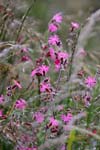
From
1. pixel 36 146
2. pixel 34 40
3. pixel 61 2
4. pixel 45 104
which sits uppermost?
pixel 61 2

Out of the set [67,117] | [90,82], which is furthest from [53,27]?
[67,117]

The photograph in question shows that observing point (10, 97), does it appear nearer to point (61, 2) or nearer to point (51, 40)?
point (51, 40)

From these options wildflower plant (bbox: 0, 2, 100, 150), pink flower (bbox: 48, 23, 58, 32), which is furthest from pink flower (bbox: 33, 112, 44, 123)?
pink flower (bbox: 48, 23, 58, 32)

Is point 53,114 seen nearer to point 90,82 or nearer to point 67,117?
point 67,117

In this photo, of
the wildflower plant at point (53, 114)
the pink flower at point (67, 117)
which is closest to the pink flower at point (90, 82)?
the wildflower plant at point (53, 114)

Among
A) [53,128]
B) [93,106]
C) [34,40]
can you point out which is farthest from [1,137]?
[34,40]

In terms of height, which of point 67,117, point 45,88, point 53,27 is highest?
point 53,27

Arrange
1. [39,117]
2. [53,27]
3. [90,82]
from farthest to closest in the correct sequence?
[53,27] → [90,82] → [39,117]

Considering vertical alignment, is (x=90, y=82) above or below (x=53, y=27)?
below

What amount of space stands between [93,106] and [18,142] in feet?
1.03

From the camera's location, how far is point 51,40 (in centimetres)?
210

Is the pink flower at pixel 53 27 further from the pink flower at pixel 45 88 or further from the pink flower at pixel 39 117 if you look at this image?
the pink flower at pixel 39 117

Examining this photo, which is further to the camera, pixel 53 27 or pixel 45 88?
pixel 53 27

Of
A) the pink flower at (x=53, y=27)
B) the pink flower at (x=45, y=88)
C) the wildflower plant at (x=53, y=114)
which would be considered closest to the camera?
the wildflower plant at (x=53, y=114)
